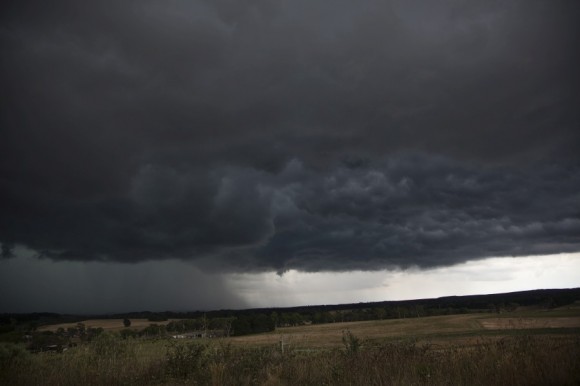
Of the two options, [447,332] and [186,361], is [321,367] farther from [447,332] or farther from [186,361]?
[447,332]

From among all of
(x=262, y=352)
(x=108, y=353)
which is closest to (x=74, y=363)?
(x=108, y=353)

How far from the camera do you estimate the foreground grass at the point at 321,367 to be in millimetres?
8922

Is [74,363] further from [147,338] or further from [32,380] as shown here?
[147,338]

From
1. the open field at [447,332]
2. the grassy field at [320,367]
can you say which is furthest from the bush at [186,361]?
the open field at [447,332]

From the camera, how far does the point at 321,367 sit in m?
11.0

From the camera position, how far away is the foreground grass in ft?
29.3

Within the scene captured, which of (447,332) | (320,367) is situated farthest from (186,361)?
(447,332)

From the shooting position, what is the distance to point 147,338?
54.5 ft

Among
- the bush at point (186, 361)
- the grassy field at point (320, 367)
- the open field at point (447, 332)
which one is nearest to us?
the grassy field at point (320, 367)

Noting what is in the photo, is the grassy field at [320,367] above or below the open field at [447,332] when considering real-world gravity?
above

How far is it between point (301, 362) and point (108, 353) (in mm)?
7345

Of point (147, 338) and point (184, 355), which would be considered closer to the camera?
point (184, 355)

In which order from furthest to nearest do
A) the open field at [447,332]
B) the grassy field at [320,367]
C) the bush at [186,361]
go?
the open field at [447,332], the bush at [186,361], the grassy field at [320,367]

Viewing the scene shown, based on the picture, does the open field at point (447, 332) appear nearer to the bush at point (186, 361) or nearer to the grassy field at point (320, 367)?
the grassy field at point (320, 367)
